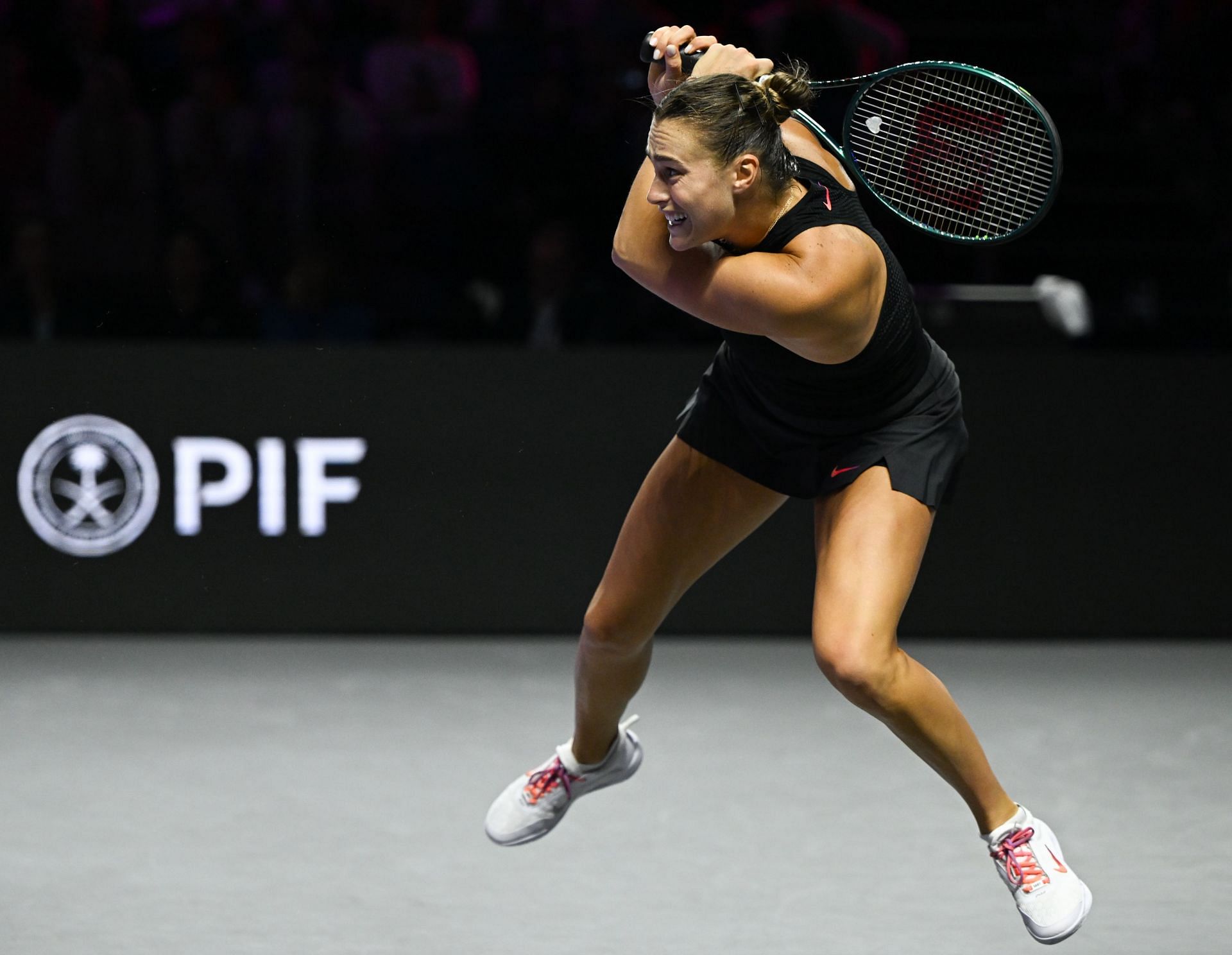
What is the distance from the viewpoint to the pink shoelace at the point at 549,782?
3.33 metres

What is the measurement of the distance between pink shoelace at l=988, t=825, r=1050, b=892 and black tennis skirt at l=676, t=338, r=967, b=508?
58 centimetres

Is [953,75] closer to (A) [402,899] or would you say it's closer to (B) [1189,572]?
(B) [1189,572]

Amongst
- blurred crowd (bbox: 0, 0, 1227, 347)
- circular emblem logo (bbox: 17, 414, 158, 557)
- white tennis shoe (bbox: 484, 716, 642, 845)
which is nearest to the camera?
white tennis shoe (bbox: 484, 716, 642, 845)

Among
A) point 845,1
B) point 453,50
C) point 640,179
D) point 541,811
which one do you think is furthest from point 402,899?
point 845,1

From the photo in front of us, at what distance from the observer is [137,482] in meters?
5.48

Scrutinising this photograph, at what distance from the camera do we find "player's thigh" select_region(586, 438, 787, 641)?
118 inches

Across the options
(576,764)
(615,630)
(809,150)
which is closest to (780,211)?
(809,150)

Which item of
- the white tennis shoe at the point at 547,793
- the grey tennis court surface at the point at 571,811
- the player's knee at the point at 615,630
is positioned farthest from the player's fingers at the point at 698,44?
the grey tennis court surface at the point at 571,811

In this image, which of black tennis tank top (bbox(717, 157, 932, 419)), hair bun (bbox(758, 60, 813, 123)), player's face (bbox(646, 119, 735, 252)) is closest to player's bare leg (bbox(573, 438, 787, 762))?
black tennis tank top (bbox(717, 157, 932, 419))

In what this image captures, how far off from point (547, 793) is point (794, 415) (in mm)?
970

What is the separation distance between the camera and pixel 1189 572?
5676 millimetres

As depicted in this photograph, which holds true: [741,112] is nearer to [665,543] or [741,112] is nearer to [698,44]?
[698,44]

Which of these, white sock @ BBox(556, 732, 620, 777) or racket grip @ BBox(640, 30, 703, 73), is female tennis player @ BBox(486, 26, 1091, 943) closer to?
racket grip @ BBox(640, 30, 703, 73)

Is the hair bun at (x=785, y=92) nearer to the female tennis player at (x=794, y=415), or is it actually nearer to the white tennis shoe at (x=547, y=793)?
the female tennis player at (x=794, y=415)
